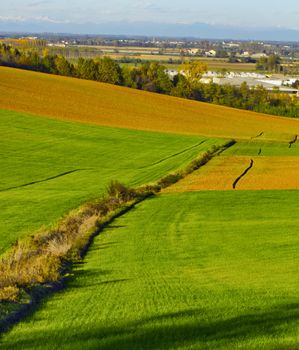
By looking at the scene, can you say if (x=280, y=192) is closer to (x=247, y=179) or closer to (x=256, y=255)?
(x=247, y=179)

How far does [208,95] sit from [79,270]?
96.8 m

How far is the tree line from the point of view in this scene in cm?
10850

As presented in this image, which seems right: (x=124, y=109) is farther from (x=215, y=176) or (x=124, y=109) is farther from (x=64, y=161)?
(x=215, y=176)

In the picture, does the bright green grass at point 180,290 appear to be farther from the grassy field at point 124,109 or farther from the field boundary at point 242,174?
the grassy field at point 124,109

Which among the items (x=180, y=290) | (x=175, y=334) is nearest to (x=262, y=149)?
→ (x=180, y=290)

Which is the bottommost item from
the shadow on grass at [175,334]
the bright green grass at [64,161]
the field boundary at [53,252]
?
the bright green grass at [64,161]

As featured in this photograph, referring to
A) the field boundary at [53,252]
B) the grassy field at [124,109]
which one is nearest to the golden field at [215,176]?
the field boundary at [53,252]

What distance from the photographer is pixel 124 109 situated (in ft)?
241

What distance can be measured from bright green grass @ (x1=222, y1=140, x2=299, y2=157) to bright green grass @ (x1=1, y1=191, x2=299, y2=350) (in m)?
Result: 26.2

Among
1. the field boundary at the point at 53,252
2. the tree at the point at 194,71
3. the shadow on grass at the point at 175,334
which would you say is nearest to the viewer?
the shadow on grass at the point at 175,334

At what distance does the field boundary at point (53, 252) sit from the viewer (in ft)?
42.5

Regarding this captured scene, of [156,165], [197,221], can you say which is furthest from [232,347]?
[156,165]

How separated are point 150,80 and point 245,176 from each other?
75348 millimetres

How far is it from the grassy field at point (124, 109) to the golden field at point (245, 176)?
1732 cm
